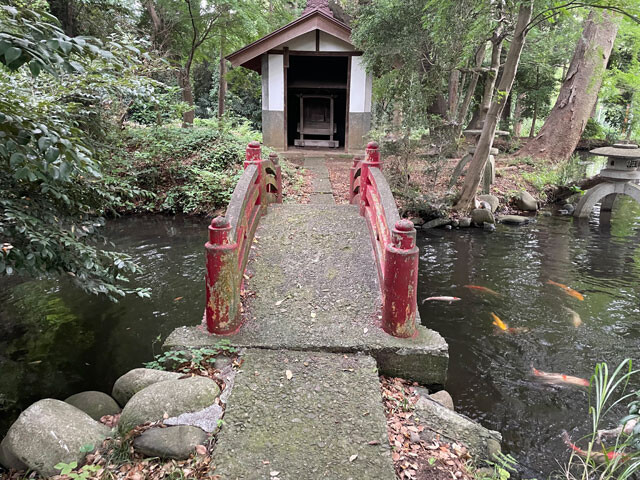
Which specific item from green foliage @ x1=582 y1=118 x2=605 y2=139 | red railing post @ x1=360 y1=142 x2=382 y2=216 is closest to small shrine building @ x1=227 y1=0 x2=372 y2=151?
red railing post @ x1=360 y1=142 x2=382 y2=216

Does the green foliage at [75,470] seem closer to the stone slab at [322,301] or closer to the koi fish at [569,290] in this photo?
the stone slab at [322,301]

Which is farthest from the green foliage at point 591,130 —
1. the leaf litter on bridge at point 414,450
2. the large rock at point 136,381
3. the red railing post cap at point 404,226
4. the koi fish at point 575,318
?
the large rock at point 136,381

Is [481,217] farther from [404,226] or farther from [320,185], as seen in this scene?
[404,226]

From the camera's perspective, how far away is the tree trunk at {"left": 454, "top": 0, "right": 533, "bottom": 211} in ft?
30.6

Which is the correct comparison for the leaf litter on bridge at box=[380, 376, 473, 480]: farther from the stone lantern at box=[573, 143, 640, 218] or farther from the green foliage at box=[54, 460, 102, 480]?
the stone lantern at box=[573, 143, 640, 218]

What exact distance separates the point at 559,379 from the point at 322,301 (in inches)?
112

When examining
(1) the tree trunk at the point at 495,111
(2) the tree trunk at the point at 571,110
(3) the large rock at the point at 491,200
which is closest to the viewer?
(1) the tree trunk at the point at 495,111

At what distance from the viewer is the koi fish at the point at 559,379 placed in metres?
5.07

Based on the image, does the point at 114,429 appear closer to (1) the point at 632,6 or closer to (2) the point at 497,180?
(1) the point at 632,6

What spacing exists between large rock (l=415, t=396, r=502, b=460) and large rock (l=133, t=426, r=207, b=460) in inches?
63.9

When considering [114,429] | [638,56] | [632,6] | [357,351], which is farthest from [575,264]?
[638,56]

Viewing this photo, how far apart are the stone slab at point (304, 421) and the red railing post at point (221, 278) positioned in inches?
17.3

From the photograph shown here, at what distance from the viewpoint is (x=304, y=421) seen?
3.22 metres

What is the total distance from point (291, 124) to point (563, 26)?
9776 mm
